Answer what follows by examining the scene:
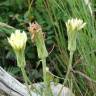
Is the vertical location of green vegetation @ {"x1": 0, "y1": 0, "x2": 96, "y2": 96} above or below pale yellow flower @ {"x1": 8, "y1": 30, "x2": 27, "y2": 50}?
below

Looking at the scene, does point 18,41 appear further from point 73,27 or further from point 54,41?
point 54,41

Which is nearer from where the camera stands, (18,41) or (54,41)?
(18,41)

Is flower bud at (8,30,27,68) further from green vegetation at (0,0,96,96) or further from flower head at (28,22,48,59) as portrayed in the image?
green vegetation at (0,0,96,96)

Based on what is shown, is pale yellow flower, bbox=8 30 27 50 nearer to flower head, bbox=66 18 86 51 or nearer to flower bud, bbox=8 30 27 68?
flower bud, bbox=8 30 27 68

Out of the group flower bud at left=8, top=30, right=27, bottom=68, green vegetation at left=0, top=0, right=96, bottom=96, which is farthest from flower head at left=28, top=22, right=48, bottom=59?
green vegetation at left=0, top=0, right=96, bottom=96

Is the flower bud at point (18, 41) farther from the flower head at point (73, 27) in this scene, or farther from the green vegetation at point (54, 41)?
the green vegetation at point (54, 41)

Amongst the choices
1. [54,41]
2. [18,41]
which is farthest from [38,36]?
[54,41]

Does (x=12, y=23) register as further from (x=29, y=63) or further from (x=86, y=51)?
(x=86, y=51)

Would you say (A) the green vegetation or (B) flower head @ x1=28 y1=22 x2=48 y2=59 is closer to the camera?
(B) flower head @ x1=28 y1=22 x2=48 y2=59

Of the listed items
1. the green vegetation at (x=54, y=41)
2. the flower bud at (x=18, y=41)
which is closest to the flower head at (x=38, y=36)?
the flower bud at (x=18, y=41)

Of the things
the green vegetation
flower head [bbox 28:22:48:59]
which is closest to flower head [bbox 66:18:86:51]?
flower head [bbox 28:22:48:59]

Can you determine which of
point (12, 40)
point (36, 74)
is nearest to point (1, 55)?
point (36, 74)

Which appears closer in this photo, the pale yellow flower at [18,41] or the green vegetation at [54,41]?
the pale yellow flower at [18,41]
